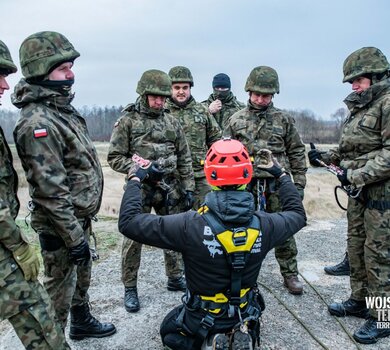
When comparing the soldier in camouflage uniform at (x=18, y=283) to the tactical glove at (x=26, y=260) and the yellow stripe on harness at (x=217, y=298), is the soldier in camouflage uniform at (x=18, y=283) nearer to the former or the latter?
the tactical glove at (x=26, y=260)

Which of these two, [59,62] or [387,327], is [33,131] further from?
[387,327]

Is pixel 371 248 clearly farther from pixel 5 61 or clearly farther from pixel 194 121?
pixel 5 61

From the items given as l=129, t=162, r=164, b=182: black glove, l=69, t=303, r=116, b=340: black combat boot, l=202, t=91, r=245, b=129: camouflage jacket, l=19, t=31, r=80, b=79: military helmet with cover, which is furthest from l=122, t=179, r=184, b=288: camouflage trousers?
l=202, t=91, r=245, b=129: camouflage jacket

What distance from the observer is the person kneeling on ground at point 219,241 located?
2785 mm

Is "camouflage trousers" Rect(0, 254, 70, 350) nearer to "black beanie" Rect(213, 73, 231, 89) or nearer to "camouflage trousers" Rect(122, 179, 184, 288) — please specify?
"camouflage trousers" Rect(122, 179, 184, 288)

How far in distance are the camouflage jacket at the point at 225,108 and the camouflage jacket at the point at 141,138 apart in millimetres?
3060

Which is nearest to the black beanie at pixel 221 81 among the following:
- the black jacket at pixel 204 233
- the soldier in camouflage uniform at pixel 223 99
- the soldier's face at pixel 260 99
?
the soldier in camouflage uniform at pixel 223 99

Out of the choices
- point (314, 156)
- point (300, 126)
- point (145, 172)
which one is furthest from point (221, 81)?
point (300, 126)

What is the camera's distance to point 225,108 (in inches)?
330

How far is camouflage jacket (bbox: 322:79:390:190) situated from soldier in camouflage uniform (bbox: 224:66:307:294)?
3.04 ft

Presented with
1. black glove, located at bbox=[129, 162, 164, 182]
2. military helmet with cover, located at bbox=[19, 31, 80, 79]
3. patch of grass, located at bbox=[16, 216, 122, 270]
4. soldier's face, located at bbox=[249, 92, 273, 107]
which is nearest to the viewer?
black glove, located at bbox=[129, 162, 164, 182]

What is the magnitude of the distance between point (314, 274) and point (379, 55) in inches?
137

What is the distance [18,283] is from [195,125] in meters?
4.37

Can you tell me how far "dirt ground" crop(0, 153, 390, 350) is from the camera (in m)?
4.30
